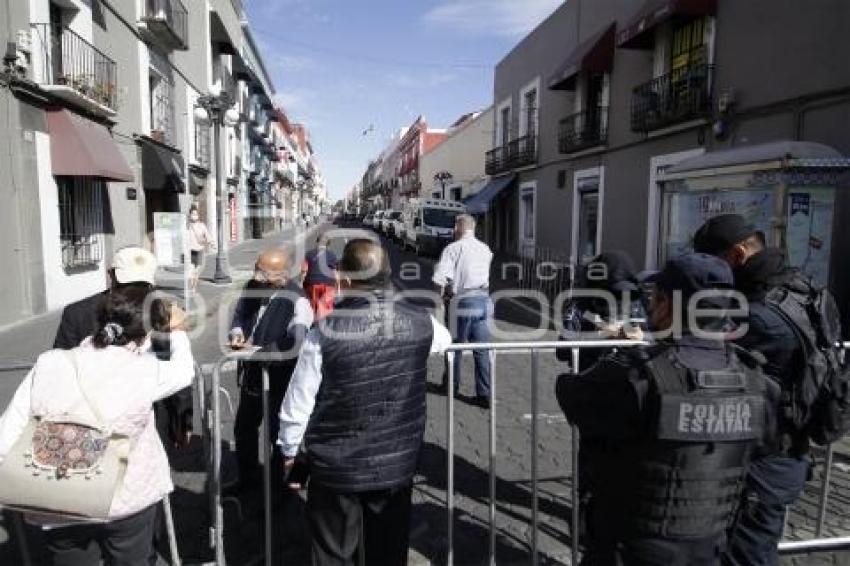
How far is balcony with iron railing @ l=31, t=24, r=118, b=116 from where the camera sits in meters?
9.84

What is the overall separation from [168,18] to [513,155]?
12357 mm

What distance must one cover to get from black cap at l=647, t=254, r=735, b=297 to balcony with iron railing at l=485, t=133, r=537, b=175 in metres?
19.5

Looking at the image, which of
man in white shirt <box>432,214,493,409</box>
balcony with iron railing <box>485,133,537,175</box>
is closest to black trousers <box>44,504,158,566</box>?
man in white shirt <box>432,214,493,409</box>

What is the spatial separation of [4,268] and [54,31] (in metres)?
4.83

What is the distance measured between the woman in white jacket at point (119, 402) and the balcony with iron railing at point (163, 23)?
15.4m

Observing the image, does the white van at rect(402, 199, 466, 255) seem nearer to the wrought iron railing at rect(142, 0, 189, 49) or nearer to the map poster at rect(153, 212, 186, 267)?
the wrought iron railing at rect(142, 0, 189, 49)

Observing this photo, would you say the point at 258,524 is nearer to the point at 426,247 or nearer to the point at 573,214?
the point at 573,214

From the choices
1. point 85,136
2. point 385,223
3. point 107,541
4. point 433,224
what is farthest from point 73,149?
point 385,223

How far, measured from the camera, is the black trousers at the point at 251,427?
12.5 ft

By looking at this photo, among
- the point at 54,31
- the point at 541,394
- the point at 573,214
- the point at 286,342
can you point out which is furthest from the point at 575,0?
the point at 286,342

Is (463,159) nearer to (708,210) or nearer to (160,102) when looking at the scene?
(160,102)

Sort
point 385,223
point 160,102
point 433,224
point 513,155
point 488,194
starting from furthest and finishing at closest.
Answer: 1. point 385,223
2. point 488,194
3. point 433,224
4. point 513,155
5. point 160,102

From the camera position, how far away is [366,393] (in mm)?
2398

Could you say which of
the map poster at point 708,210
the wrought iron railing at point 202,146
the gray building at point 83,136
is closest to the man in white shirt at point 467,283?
the map poster at point 708,210
